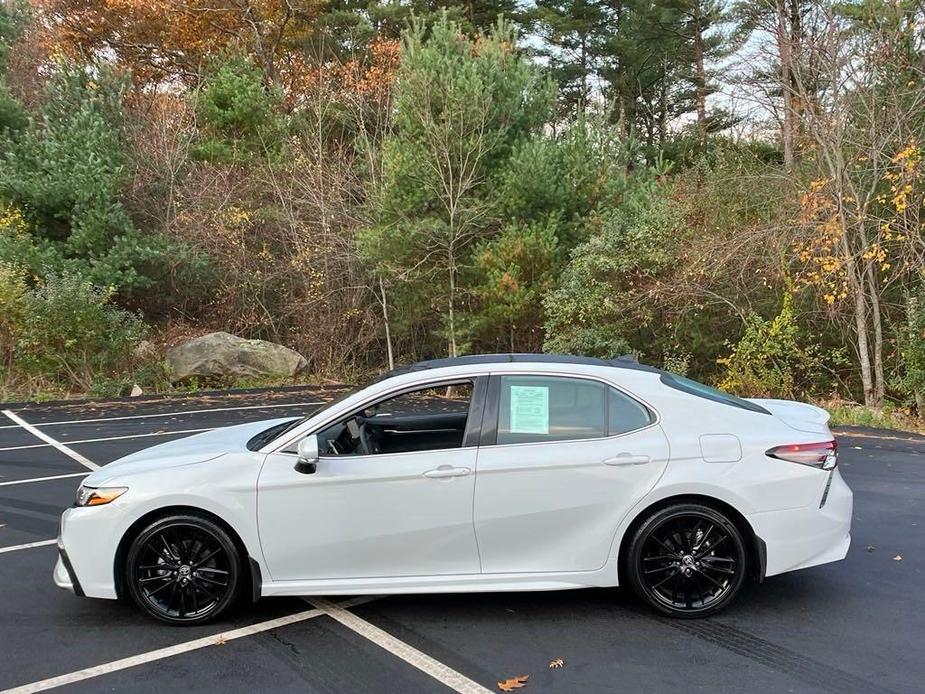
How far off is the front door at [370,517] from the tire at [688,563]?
98cm

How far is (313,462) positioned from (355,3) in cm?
2538

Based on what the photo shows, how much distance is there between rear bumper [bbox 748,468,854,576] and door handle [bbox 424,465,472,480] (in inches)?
63.4

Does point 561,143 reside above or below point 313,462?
above

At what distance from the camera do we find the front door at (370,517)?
13.0 feet

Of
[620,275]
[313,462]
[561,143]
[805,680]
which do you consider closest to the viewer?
[805,680]

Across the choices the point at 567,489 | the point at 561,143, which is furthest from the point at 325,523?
the point at 561,143

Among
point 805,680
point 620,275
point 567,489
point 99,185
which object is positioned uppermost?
point 99,185

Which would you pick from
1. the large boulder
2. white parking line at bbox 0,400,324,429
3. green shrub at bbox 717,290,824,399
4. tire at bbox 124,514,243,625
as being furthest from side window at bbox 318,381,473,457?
the large boulder

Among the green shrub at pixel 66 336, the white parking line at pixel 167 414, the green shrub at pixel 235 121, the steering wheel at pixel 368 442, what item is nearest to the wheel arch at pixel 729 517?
the steering wheel at pixel 368 442

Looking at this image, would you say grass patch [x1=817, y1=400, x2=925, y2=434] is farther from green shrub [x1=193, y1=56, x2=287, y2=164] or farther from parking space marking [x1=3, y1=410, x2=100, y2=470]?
green shrub [x1=193, y1=56, x2=287, y2=164]

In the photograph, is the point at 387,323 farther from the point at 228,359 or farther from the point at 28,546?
Result: the point at 28,546

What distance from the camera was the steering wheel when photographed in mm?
4360

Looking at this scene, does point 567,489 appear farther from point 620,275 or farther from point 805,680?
point 620,275

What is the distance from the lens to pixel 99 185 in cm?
1638
